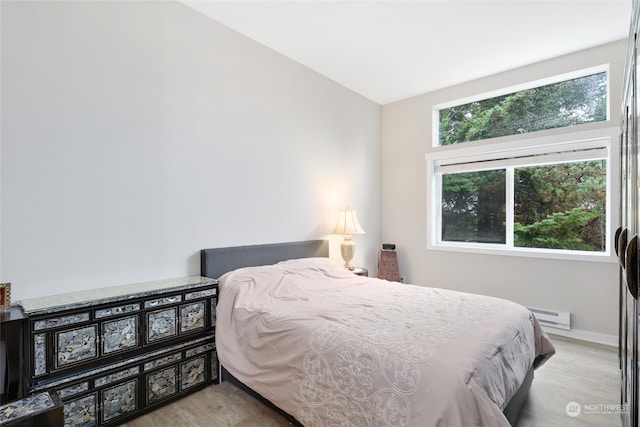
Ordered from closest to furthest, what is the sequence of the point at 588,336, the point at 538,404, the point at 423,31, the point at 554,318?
1. the point at 538,404
2. the point at 423,31
3. the point at 588,336
4. the point at 554,318

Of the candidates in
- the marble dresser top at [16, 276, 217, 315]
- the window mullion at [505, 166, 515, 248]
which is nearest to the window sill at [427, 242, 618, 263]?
the window mullion at [505, 166, 515, 248]

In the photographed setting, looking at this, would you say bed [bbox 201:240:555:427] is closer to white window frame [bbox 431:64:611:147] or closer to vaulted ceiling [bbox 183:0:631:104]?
vaulted ceiling [bbox 183:0:631:104]

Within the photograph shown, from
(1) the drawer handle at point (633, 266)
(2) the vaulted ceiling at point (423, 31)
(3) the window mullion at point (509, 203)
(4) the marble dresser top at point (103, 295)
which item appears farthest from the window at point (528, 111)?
(4) the marble dresser top at point (103, 295)

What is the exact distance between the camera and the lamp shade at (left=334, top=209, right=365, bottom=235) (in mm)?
3707

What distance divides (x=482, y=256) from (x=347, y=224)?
1.76 metres

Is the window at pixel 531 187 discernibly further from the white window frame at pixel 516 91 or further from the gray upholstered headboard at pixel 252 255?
the gray upholstered headboard at pixel 252 255

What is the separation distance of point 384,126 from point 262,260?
2.95m

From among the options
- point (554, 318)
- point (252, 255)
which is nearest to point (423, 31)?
point (252, 255)

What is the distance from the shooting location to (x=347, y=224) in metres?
3.73

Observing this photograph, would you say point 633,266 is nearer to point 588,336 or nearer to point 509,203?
point 588,336

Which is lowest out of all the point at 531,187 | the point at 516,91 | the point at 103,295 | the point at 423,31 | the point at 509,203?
the point at 103,295

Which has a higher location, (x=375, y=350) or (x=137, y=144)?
Result: (x=137, y=144)

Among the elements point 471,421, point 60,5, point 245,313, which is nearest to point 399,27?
point 60,5

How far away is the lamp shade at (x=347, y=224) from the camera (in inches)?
146
